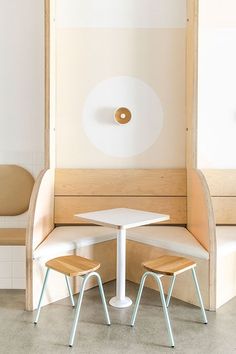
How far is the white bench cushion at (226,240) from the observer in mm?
2887

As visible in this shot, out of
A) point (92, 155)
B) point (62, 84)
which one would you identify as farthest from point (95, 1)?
point (92, 155)

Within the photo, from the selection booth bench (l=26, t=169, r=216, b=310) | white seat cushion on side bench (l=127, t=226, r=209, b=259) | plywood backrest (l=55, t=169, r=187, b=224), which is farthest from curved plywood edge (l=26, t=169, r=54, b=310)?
white seat cushion on side bench (l=127, t=226, r=209, b=259)

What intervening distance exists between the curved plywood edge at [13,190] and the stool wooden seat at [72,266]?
4.21 feet

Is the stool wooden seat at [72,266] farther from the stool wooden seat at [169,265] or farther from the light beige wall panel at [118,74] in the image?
the light beige wall panel at [118,74]

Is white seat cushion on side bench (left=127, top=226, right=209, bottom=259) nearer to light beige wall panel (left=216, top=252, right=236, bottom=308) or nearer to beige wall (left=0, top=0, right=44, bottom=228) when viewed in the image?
light beige wall panel (left=216, top=252, right=236, bottom=308)

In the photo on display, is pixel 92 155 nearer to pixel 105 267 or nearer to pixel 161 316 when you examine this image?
pixel 105 267

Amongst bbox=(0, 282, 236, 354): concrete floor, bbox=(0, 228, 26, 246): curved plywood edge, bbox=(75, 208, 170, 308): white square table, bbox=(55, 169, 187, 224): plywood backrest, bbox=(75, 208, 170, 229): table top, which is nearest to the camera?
bbox=(0, 282, 236, 354): concrete floor

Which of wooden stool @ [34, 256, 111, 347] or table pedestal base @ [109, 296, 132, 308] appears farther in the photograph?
table pedestal base @ [109, 296, 132, 308]

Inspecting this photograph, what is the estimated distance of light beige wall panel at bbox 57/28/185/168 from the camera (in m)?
3.82

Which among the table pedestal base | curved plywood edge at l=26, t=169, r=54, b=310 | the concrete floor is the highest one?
curved plywood edge at l=26, t=169, r=54, b=310

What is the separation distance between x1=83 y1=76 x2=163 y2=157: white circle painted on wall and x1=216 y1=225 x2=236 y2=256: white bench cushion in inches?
46.2

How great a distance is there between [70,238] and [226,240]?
1350 millimetres

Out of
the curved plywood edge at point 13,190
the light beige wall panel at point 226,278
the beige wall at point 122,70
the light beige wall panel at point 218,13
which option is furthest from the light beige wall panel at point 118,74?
the light beige wall panel at point 226,278

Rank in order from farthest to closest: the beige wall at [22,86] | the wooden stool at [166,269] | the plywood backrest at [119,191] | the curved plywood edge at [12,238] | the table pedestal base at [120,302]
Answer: the beige wall at [22,86] < the plywood backrest at [119,191] < the curved plywood edge at [12,238] < the table pedestal base at [120,302] < the wooden stool at [166,269]
